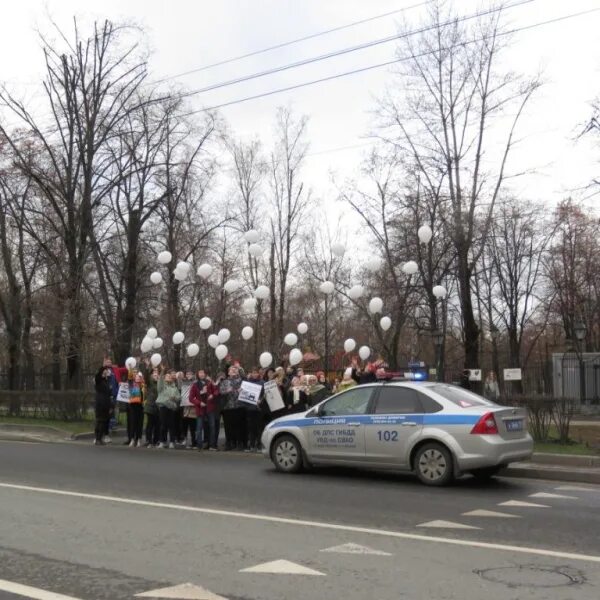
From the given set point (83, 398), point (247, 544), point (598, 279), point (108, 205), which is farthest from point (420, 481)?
point (598, 279)

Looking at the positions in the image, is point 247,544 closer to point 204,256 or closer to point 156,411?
point 156,411

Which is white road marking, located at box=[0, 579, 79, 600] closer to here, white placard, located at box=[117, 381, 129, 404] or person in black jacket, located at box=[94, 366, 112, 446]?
white placard, located at box=[117, 381, 129, 404]

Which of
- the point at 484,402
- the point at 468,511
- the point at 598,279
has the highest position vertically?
the point at 598,279

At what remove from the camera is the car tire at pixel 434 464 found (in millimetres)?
10539

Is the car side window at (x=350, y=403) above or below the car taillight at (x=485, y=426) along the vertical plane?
above

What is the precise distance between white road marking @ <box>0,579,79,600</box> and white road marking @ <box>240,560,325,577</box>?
56.5 inches

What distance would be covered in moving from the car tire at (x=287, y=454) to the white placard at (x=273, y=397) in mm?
2844

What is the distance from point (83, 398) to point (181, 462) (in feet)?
29.7

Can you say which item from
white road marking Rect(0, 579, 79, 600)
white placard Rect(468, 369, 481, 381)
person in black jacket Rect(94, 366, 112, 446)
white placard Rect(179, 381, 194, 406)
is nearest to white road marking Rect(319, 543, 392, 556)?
white road marking Rect(0, 579, 79, 600)

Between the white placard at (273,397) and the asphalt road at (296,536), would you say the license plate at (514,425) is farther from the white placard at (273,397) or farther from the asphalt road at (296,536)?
the white placard at (273,397)

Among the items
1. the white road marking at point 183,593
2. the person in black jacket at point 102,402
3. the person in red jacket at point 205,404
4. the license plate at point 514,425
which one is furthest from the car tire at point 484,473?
the person in black jacket at point 102,402

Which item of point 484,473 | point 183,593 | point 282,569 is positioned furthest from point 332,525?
point 484,473

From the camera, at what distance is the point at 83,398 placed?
21984mm

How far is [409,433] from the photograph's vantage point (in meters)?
10.9
